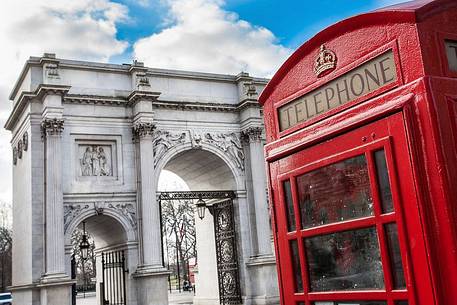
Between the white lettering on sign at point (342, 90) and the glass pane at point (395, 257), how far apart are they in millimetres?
731

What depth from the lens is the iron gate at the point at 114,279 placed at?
1994cm

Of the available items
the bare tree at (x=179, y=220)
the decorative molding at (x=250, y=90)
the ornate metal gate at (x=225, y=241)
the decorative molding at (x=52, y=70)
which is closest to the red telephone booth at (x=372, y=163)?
the decorative molding at (x=52, y=70)

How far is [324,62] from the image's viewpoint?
10.6 ft

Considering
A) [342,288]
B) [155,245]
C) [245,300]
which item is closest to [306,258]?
[342,288]

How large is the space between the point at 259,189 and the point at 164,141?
4279 mm

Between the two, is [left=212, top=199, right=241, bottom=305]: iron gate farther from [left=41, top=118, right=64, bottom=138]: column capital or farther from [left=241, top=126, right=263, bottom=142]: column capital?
[left=41, top=118, right=64, bottom=138]: column capital

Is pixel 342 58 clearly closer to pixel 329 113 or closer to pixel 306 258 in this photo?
pixel 329 113

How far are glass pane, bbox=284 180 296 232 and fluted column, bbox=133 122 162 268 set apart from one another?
639 inches

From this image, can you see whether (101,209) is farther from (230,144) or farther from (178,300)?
(178,300)

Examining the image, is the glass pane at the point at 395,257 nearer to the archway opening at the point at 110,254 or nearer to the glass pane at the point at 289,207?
the glass pane at the point at 289,207

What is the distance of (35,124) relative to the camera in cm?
1902

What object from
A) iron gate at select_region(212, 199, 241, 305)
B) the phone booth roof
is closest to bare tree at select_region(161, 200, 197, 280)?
iron gate at select_region(212, 199, 241, 305)

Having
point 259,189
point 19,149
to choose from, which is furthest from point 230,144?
point 19,149

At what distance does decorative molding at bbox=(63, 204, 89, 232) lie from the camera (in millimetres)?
18734
